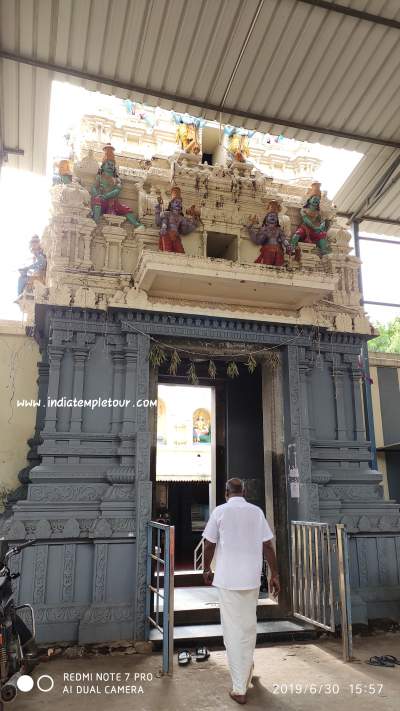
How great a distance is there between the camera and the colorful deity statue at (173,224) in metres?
6.93

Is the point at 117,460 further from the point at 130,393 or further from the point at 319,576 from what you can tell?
the point at 319,576

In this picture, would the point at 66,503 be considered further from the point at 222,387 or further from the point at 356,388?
the point at 356,388

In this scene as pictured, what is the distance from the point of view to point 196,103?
7285mm

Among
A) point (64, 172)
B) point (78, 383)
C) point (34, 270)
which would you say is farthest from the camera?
point (34, 270)

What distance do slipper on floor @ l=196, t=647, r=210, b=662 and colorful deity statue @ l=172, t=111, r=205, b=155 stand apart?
6.83 metres

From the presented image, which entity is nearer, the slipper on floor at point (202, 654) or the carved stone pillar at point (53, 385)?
the slipper on floor at point (202, 654)

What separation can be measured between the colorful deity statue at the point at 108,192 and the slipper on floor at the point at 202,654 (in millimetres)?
5313

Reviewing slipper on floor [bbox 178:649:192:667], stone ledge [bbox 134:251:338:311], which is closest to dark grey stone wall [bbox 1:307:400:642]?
stone ledge [bbox 134:251:338:311]

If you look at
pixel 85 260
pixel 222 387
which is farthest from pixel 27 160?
pixel 222 387

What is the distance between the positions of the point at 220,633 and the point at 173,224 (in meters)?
5.12

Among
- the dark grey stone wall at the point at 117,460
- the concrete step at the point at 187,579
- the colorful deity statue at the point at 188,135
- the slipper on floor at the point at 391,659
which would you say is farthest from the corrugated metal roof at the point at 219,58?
the concrete step at the point at 187,579

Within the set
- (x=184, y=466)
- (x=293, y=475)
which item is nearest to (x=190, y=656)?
(x=293, y=475)

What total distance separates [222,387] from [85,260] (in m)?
3.37

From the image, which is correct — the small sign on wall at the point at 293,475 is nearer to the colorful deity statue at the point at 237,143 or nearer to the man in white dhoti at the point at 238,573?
the man in white dhoti at the point at 238,573
